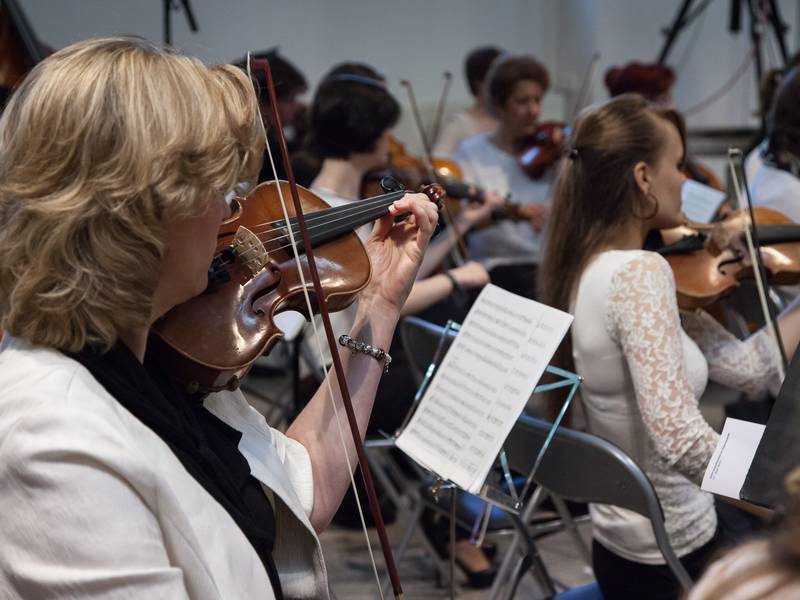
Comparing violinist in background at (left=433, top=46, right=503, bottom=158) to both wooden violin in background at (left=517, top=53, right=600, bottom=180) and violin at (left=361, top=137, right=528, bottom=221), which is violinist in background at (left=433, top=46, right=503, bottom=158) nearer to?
wooden violin in background at (left=517, top=53, right=600, bottom=180)

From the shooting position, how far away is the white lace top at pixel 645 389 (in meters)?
1.49

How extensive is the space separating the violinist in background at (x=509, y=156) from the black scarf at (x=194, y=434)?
2494 mm

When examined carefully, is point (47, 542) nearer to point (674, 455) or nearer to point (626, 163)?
point (674, 455)

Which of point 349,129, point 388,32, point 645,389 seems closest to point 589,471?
point 645,389

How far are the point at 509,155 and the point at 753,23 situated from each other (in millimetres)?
1713

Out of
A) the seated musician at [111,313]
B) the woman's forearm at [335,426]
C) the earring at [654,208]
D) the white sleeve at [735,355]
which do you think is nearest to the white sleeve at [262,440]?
the woman's forearm at [335,426]

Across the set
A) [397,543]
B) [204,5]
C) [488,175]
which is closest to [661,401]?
[397,543]

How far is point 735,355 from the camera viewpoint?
1899mm

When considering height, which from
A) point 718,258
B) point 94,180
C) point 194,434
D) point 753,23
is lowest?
point 753,23

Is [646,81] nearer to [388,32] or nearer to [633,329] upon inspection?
[388,32]

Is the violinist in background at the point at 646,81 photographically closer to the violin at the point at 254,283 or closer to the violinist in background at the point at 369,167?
the violinist in background at the point at 369,167

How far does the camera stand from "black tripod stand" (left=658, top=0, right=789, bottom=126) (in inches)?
176

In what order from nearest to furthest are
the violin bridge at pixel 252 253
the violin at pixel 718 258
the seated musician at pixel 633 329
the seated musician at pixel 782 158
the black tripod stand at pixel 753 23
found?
the violin bridge at pixel 252 253 → the seated musician at pixel 633 329 → the violin at pixel 718 258 → the seated musician at pixel 782 158 → the black tripod stand at pixel 753 23

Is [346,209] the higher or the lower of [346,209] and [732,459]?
the higher
